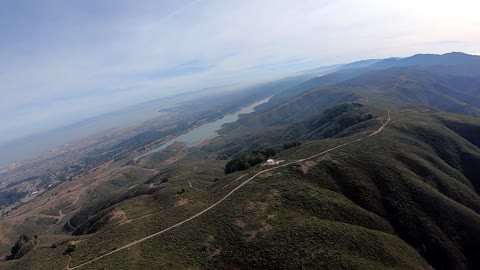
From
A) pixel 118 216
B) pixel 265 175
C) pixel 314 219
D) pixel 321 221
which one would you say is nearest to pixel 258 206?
pixel 314 219

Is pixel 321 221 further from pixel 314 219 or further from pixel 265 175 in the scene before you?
pixel 265 175

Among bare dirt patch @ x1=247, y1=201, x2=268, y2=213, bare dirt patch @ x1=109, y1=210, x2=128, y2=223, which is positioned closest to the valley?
bare dirt patch @ x1=247, y1=201, x2=268, y2=213

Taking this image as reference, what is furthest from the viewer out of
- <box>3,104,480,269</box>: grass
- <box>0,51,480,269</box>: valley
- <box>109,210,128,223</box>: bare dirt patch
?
<box>109,210,128,223</box>: bare dirt patch

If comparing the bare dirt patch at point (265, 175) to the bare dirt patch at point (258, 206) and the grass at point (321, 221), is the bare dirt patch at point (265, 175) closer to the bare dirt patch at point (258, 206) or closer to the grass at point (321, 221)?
the grass at point (321, 221)

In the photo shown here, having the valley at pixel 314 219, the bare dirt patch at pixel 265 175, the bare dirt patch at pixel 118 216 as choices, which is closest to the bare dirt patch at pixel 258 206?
the valley at pixel 314 219

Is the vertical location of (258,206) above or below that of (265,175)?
below

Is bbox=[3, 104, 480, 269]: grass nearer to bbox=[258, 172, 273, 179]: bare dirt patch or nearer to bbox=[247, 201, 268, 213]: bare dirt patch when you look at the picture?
bbox=[247, 201, 268, 213]: bare dirt patch

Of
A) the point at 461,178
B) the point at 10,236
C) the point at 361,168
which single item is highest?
the point at 361,168

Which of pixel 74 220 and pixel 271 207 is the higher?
pixel 271 207

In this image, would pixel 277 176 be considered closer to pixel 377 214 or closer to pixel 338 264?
pixel 377 214

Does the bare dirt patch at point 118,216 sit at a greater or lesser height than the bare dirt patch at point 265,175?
lesser

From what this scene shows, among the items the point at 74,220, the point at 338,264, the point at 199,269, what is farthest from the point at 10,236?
the point at 338,264
